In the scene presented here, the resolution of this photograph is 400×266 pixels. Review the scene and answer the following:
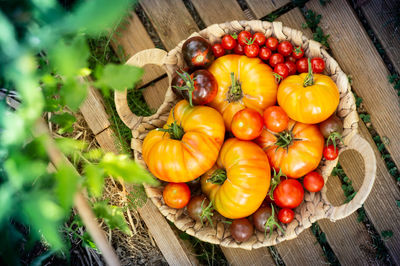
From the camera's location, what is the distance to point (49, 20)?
0.62m

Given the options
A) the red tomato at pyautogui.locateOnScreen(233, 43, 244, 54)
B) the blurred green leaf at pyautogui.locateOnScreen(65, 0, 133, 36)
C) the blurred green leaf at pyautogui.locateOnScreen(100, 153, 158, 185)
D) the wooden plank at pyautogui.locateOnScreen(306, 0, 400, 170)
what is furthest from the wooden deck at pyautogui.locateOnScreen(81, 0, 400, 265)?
the blurred green leaf at pyautogui.locateOnScreen(65, 0, 133, 36)

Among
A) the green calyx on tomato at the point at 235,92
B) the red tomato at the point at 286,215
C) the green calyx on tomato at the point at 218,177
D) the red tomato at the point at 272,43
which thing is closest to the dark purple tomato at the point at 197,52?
the green calyx on tomato at the point at 235,92

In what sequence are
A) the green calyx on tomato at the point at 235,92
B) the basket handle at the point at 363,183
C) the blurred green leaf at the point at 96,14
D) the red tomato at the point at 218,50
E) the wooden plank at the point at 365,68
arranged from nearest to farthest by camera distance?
the blurred green leaf at the point at 96,14 < the basket handle at the point at 363,183 < the green calyx on tomato at the point at 235,92 < the red tomato at the point at 218,50 < the wooden plank at the point at 365,68

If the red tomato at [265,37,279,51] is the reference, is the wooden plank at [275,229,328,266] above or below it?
below

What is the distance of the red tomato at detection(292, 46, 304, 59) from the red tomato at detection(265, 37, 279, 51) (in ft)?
0.31

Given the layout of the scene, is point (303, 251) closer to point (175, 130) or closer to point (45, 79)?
point (175, 130)

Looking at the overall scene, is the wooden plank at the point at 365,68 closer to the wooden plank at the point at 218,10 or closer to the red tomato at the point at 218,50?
the wooden plank at the point at 218,10

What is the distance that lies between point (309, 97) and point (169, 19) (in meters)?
0.93

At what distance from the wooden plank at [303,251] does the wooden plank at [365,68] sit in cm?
61

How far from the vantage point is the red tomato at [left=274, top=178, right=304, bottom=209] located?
4.87 ft

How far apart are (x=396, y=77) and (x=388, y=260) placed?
0.97m

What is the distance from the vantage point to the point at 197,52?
1.56m

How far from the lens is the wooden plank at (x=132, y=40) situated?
1.91 m

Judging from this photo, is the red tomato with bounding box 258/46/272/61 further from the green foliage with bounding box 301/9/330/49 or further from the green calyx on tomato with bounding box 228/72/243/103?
the green foliage with bounding box 301/9/330/49
